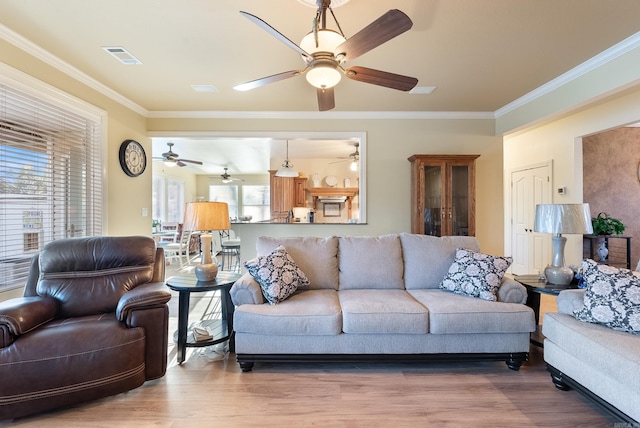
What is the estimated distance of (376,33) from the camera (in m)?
Result: 1.71

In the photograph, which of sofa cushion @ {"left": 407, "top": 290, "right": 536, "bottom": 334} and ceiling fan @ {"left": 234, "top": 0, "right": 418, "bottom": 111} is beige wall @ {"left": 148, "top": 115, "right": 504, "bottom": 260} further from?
sofa cushion @ {"left": 407, "top": 290, "right": 536, "bottom": 334}

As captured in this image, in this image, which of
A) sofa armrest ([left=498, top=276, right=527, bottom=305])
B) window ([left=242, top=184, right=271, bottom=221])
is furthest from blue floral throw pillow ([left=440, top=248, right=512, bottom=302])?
window ([left=242, top=184, right=271, bottom=221])

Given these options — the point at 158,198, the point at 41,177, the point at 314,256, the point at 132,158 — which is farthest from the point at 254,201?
the point at 314,256

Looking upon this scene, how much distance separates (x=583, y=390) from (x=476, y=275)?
2.94ft

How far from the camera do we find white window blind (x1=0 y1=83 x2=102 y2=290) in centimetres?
245

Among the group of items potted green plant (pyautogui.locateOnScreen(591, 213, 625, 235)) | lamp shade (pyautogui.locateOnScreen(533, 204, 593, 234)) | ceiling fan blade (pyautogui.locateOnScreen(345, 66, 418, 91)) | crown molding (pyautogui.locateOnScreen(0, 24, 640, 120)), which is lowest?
potted green plant (pyautogui.locateOnScreen(591, 213, 625, 235))

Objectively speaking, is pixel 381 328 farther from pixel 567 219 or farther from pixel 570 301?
pixel 567 219

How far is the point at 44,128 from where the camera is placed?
2.81m

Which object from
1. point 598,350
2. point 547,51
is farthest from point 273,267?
point 547,51

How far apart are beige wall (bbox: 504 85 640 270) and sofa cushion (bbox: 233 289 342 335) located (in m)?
4.23

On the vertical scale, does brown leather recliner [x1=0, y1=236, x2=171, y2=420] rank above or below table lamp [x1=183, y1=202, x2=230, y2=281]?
below

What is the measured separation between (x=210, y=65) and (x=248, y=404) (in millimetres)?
2919

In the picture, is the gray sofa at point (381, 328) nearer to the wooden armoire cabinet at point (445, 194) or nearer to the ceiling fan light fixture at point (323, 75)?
the ceiling fan light fixture at point (323, 75)

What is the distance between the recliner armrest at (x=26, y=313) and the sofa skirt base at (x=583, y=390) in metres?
3.32
